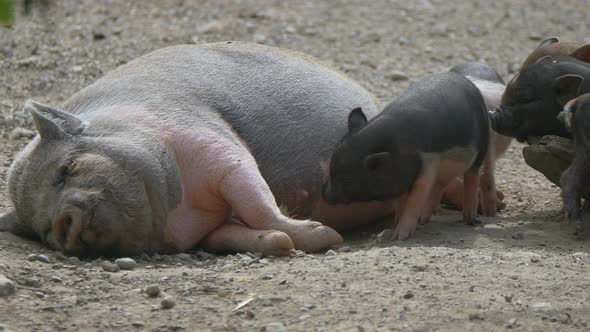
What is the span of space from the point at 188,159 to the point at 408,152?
1250 mm

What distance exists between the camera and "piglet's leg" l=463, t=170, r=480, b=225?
19.8ft

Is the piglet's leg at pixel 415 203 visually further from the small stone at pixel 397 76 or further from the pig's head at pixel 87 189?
the small stone at pixel 397 76

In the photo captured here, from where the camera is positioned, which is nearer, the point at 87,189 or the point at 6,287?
the point at 6,287

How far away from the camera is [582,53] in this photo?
6496 mm

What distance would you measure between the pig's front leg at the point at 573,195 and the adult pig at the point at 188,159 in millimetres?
1213

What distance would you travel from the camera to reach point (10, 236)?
5.48m

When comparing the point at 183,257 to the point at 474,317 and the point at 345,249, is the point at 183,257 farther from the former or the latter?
the point at 474,317

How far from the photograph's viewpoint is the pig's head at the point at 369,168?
566cm

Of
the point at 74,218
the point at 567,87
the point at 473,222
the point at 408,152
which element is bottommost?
the point at 473,222

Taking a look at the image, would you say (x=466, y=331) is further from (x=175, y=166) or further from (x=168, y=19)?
(x=168, y=19)

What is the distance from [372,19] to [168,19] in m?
2.62

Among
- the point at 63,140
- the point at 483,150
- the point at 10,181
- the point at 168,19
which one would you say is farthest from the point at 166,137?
the point at 168,19

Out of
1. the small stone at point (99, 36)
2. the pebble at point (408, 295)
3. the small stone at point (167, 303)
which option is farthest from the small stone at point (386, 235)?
the small stone at point (99, 36)

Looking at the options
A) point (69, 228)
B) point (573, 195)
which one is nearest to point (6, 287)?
point (69, 228)
